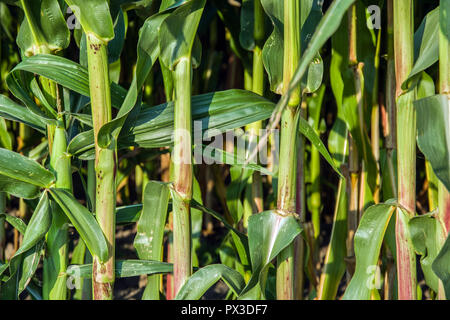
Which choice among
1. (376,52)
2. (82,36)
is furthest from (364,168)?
(82,36)

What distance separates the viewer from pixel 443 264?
0.58 meters

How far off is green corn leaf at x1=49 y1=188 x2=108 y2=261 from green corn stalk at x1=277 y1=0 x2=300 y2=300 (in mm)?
222

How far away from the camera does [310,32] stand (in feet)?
2.32

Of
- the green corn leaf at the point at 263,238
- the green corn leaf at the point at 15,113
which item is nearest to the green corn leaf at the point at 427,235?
the green corn leaf at the point at 263,238

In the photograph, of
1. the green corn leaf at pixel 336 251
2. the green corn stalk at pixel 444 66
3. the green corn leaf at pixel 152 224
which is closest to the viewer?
the green corn stalk at pixel 444 66

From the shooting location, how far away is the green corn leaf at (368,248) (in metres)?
0.64

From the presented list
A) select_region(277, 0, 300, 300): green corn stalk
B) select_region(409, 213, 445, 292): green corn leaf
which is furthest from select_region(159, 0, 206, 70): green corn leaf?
select_region(409, 213, 445, 292): green corn leaf

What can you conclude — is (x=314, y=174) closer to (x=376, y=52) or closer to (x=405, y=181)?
(x=376, y=52)

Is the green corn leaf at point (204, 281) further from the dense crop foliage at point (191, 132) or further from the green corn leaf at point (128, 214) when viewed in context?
the green corn leaf at point (128, 214)

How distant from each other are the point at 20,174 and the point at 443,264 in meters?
0.53

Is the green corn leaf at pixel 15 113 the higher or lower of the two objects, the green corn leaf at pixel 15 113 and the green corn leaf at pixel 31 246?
the higher

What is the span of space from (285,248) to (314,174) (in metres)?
0.55

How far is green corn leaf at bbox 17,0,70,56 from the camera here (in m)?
0.70

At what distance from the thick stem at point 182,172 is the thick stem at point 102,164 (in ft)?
0.27
